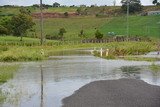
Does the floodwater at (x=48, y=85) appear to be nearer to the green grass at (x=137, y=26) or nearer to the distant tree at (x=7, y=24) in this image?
the distant tree at (x=7, y=24)

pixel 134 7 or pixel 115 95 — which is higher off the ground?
pixel 134 7

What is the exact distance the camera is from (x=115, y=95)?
59.5ft

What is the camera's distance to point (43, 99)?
17.6 meters

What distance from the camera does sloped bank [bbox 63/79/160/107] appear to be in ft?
52.4

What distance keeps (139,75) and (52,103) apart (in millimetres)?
11609

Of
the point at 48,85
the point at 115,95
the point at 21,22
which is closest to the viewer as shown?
the point at 115,95

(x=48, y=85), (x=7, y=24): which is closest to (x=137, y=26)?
(x=7, y=24)

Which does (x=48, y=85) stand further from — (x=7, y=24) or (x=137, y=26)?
(x=137, y=26)

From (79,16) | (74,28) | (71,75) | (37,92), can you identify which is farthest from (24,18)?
(37,92)

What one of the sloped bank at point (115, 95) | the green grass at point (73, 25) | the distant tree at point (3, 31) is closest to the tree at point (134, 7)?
the green grass at point (73, 25)

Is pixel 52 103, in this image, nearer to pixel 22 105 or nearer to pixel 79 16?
pixel 22 105

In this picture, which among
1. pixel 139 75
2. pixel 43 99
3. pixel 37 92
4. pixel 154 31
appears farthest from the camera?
pixel 154 31

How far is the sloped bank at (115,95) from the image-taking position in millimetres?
15961

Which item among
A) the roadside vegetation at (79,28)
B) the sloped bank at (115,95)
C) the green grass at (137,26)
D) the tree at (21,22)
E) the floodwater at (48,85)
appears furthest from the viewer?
the green grass at (137,26)
